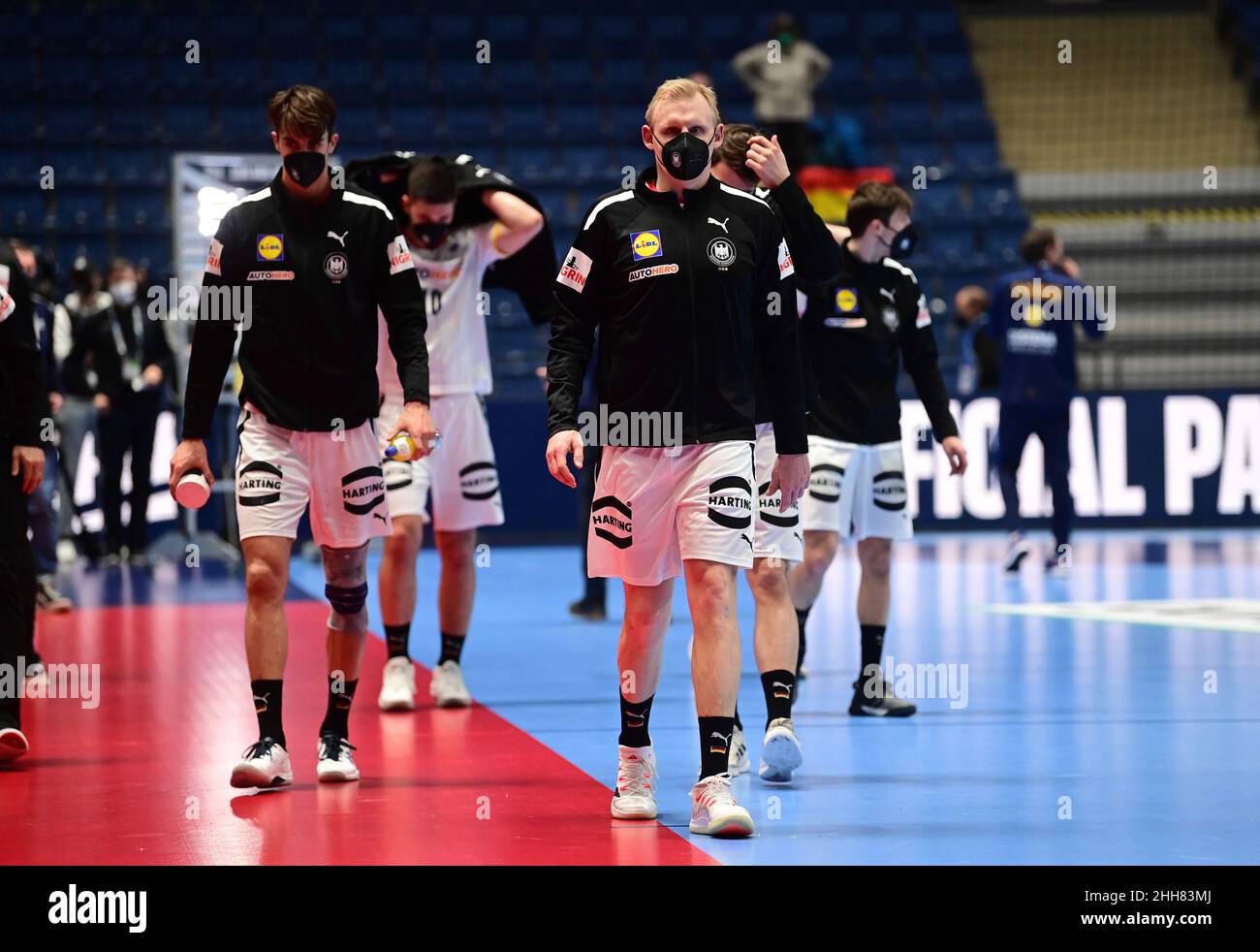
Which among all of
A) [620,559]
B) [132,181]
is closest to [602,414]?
[620,559]

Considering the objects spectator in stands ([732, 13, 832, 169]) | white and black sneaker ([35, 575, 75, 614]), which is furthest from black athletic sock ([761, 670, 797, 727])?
spectator in stands ([732, 13, 832, 169])

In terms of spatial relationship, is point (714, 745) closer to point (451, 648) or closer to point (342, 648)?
point (342, 648)

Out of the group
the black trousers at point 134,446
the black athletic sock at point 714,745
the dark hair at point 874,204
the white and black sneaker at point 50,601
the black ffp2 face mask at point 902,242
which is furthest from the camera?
the black trousers at point 134,446

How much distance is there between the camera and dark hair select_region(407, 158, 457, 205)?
6.53 m

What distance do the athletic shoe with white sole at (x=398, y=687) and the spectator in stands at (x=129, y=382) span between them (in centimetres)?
700

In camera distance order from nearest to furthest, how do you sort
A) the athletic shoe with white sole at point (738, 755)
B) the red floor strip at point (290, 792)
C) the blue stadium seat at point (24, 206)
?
1. the red floor strip at point (290, 792)
2. the athletic shoe with white sole at point (738, 755)
3. the blue stadium seat at point (24, 206)

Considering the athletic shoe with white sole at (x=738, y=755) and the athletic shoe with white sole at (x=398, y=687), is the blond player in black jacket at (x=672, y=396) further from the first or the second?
the athletic shoe with white sole at (x=398, y=687)

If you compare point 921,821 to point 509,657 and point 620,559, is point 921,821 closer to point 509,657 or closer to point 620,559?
point 620,559

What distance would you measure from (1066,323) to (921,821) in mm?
8214

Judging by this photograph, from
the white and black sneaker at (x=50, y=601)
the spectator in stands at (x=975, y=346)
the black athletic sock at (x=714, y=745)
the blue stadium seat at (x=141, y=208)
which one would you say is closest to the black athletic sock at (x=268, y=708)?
the black athletic sock at (x=714, y=745)

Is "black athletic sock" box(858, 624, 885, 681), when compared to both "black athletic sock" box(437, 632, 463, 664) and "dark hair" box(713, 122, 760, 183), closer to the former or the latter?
"black athletic sock" box(437, 632, 463, 664)

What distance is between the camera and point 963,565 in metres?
12.6

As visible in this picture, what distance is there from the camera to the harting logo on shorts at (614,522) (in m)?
4.63
